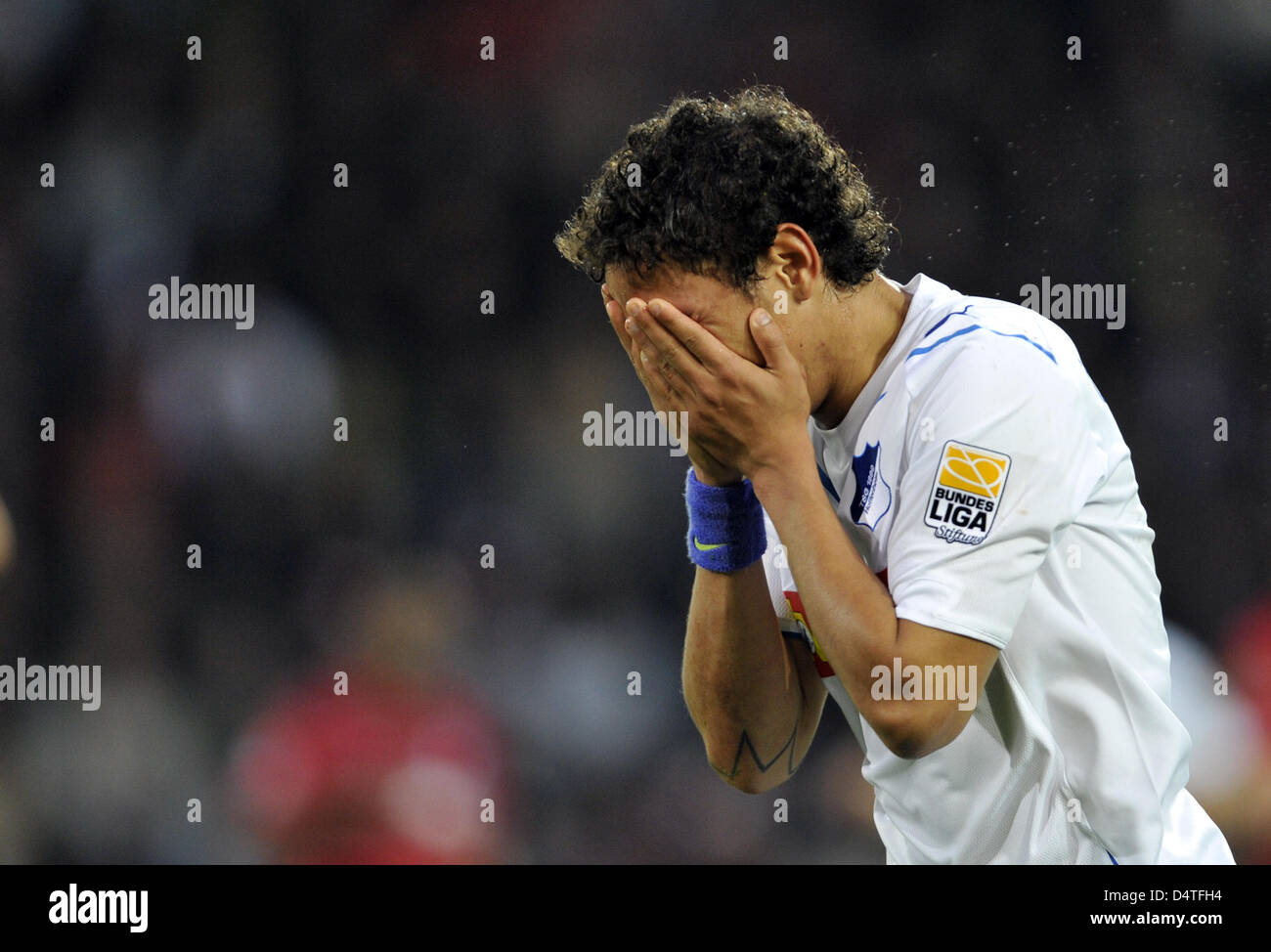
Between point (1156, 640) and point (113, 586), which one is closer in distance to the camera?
point (1156, 640)

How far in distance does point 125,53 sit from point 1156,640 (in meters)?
3.65

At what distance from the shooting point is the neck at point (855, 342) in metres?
1.63

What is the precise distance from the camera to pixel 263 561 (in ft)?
12.1

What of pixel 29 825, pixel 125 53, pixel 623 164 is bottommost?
pixel 29 825

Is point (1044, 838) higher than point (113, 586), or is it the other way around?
point (113, 586)

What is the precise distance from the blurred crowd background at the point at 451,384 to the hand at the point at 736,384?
86.5 inches

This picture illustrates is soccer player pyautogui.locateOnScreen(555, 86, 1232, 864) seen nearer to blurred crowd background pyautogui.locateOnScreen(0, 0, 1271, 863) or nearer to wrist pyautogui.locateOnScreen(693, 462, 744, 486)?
wrist pyautogui.locateOnScreen(693, 462, 744, 486)

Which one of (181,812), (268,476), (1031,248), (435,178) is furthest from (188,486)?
(1031,248)

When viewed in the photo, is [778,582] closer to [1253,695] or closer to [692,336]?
[692,336]

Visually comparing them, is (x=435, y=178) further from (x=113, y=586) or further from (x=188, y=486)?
(x=113, y=586)

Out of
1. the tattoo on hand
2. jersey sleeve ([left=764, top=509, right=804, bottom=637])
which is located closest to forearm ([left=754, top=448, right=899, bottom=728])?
jersey sleeve ([left=764, top=509, right=804, bottom=637])

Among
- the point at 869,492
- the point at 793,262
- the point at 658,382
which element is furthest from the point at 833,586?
the point at 793,262

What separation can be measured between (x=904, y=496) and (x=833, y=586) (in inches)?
6.9

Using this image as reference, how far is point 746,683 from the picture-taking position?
179 centimetres
